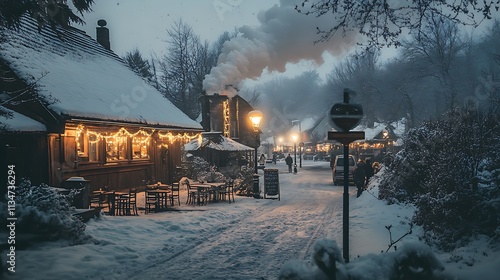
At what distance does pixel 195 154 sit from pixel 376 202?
56.3ft

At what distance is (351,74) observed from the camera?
67062mm

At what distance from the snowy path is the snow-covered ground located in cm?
2

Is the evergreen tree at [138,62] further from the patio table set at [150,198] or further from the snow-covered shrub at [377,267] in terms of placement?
the snow-covered shrub at [377,267]

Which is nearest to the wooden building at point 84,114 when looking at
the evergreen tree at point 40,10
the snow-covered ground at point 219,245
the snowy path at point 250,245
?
the evergreen tree at point 40,10

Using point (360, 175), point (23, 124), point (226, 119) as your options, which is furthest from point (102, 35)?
point (360, 175)

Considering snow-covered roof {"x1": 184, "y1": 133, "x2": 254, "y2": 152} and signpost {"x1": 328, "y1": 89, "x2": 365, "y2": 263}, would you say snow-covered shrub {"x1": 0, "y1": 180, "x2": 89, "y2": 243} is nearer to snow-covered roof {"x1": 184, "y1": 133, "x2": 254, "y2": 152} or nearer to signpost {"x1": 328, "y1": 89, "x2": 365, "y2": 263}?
signpost {"x1": 328, "y1": 89, "x2": 365, "y2": 263}

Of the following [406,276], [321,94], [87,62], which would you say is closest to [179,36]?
[87,62]

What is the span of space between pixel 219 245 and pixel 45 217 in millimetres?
3822

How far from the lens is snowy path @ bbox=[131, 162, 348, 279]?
6309mm

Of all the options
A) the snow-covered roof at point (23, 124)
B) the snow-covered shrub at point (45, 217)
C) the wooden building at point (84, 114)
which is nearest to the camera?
the snow-covered shrub at point (45, 217)

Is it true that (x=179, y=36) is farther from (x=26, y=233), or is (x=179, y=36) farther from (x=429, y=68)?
(x=26, y=233)

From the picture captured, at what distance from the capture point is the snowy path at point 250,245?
631 cm

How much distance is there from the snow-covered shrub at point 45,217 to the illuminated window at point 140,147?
856cm

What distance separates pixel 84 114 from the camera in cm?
1161
